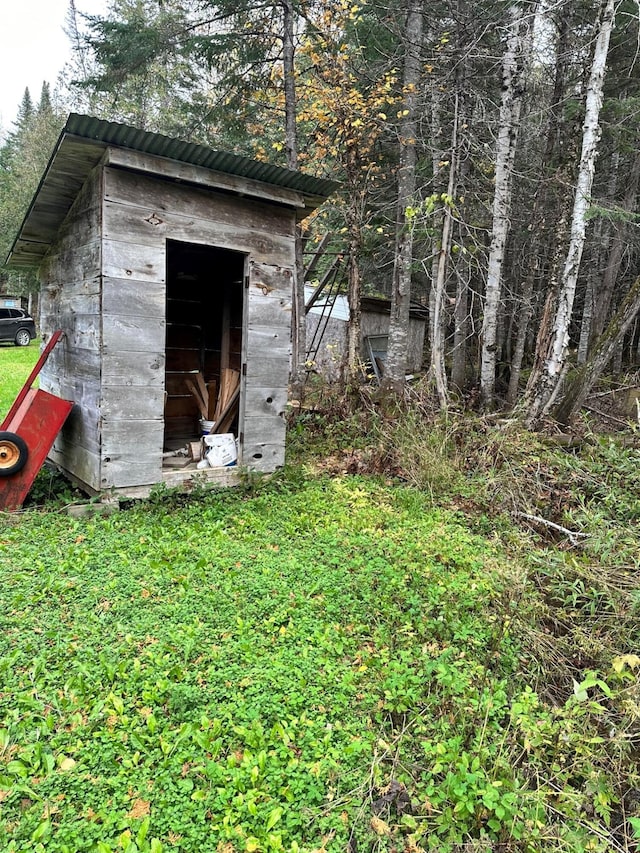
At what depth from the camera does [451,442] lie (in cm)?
574

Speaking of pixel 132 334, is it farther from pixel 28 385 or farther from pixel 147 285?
pixel 28 385

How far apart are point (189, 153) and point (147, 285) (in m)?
1.13

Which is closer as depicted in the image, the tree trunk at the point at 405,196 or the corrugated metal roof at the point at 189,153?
the corrugated metal roof at the point at 189,153

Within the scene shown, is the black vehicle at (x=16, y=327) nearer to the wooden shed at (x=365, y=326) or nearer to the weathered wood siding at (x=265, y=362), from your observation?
the wooden shed at (x=365, y=326)

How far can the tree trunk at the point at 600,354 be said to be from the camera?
619cm

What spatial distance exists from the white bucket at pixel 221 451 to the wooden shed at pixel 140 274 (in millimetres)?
192

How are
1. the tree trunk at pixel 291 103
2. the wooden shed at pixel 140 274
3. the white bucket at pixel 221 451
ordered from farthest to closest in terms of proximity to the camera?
the tree trunk at pixel 291 103 → the white bucket at pixel 221 451 → the wooden shed at pixel 140 274

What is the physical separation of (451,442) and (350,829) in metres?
4.36

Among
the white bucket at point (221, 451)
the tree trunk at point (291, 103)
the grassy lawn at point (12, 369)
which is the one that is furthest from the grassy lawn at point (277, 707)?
the grassy lawn at point (12, 369)

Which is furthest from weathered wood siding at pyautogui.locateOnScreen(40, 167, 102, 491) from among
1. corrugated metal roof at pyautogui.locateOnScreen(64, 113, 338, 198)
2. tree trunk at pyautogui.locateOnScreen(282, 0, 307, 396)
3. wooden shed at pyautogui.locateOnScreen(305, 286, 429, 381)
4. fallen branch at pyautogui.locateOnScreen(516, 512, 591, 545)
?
wooden shed at pyautogui.locateOnScreen(305, 286, 429, 381)

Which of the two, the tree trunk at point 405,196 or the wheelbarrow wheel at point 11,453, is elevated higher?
the tree trunk at point 405,196

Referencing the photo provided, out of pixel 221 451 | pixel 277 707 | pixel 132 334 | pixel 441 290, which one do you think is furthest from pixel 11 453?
pixel 441 290

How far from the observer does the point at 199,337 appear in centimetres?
700

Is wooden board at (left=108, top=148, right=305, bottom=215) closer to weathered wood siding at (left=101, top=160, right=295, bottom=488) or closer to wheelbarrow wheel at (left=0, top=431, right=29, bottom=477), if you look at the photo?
weathered wood siding at (left=101, top=160, right=295, bottom=488)
